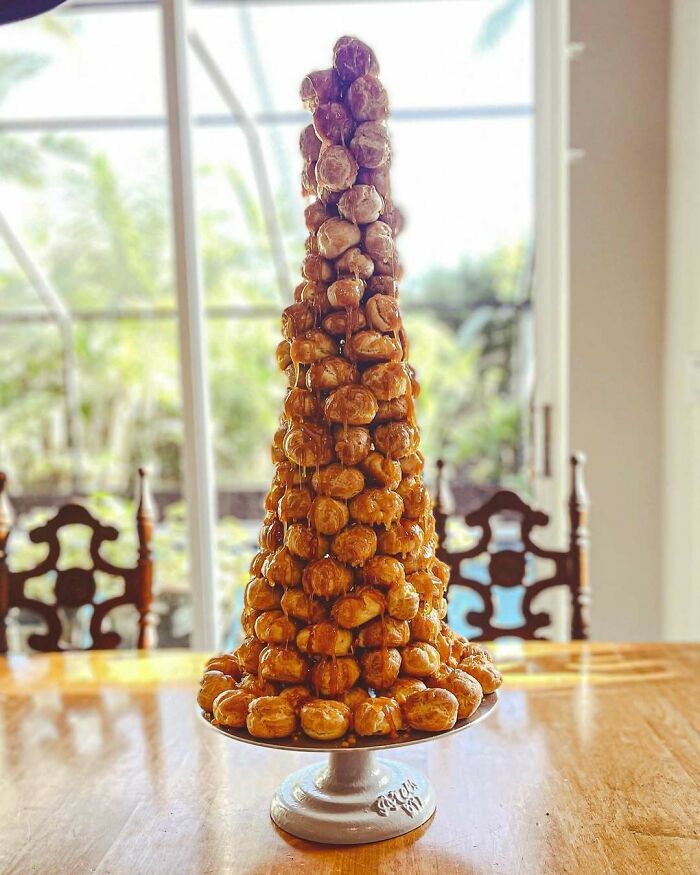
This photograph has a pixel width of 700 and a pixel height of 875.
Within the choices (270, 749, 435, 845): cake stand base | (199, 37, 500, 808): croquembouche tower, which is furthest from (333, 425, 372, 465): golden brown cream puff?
(270, 749, 435, 845): cake stand base

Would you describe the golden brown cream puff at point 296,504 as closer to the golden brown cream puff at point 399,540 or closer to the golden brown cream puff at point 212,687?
the golden brown cream puff at point 399,540

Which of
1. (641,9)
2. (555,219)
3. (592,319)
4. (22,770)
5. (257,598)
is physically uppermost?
(641,9)

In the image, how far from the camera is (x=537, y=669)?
1.61m

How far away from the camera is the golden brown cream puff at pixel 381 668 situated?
970 millimetres

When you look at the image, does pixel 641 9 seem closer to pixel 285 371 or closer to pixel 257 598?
pixel 285 371

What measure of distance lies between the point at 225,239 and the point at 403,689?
3.56 meters

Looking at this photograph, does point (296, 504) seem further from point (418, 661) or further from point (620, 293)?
point (620, 293)

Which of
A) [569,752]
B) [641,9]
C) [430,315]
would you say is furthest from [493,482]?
[569,752]

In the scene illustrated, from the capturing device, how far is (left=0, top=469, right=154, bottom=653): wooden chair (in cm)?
185

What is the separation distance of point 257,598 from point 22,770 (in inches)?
20.5

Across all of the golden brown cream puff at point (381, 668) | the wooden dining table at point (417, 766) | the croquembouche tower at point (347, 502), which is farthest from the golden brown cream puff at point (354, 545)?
the wooden dining table at point (417, 766)

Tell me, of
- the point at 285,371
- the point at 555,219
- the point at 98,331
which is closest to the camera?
the point at 285,371

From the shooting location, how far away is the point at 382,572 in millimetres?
977

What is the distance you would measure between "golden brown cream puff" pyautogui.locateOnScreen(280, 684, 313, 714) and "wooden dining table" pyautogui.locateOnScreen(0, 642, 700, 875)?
7.0 inches
